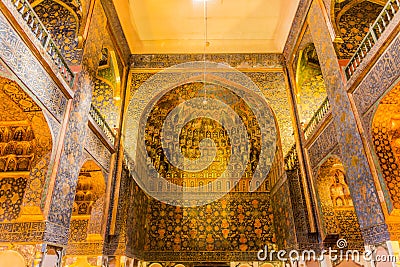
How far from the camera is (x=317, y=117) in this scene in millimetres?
5066

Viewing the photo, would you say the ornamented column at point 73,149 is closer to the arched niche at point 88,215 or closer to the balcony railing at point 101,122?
the balcony railing at point 101,122

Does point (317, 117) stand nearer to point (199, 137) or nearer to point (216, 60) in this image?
point (216, 60)

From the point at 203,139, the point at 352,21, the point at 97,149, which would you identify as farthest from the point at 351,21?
the point at 203,139

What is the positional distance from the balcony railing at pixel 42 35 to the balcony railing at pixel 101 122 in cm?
89

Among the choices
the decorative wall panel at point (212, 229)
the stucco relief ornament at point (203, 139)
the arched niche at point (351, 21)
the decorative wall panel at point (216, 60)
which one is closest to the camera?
the arched niche at point (351, 21)

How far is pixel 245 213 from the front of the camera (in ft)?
24.1

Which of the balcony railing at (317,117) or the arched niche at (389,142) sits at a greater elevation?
the balcony railing at (317,117)

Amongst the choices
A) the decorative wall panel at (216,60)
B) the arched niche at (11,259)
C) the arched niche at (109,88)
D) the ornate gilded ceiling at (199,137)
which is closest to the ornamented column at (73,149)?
the arched niche at (11,259)

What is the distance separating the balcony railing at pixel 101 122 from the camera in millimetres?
4896

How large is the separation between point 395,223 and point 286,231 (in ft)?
9.90

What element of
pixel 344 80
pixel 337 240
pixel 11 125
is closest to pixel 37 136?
pixel 11 125

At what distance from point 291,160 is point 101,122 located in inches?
139

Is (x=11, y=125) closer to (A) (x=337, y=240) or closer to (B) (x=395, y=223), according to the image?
(B) (x=395, y=223)

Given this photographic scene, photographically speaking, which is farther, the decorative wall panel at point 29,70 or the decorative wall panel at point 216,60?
the decorative wall panel at point 216,60
